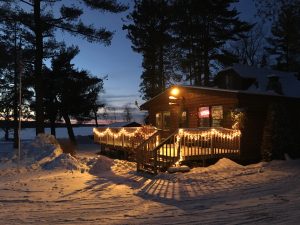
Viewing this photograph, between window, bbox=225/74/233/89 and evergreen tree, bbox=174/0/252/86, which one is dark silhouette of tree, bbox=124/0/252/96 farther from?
window, bbox=225/74/233/89

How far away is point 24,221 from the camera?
8.52 metres

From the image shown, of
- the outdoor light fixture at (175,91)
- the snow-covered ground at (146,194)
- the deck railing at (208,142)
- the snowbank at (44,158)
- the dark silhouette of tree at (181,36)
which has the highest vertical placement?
the dark silhouette of tree at (181,36)

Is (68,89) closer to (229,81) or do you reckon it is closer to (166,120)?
(166,120)

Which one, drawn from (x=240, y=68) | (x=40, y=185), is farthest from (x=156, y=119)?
(x=40, y=185)

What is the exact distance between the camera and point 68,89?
39750mm

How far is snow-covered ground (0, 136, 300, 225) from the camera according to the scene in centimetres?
859

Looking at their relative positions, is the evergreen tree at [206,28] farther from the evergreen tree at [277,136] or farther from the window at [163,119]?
the evergreen tree at [277,136]

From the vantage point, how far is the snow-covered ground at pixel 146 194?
8.59 meters

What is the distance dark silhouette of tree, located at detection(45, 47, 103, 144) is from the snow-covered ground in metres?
22.7

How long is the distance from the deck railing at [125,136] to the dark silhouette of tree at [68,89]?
12251mm

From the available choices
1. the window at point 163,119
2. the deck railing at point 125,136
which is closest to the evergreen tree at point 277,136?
the deck railing at point 125,136

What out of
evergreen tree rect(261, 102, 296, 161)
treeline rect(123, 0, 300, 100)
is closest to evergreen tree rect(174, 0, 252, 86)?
treeline rect(123, 0, 300, 100)

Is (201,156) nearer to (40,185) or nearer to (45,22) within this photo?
(40,185)

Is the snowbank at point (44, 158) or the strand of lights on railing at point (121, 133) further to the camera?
the strand of lights on railing at point (121, 133)
